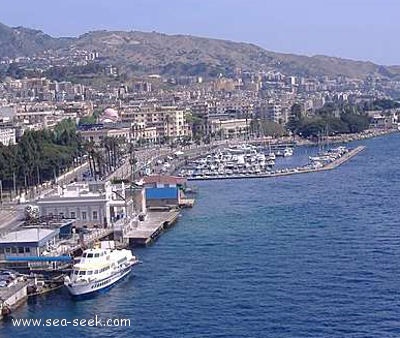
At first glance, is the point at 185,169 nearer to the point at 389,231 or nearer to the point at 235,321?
the point at 389,231

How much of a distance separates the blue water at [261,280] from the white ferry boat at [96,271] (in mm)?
134

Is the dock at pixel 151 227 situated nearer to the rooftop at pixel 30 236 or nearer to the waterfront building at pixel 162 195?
the waterfront building at pixel 162 195

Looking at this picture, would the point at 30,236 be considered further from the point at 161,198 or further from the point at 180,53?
the point at 180,53

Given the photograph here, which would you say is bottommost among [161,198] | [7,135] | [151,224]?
[151,224]

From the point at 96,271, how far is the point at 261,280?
1880mm

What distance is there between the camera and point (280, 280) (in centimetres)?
1100

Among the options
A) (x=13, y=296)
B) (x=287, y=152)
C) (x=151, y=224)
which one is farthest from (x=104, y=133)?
(x=13, y=296)

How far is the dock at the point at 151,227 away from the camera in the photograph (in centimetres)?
1405

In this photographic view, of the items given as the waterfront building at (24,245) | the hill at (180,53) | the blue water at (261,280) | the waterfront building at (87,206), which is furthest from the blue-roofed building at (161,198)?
the hill at (180,53)

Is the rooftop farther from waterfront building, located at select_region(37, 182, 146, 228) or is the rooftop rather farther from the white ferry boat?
waterfront building, located at select_region(37, 182, 146, 228)

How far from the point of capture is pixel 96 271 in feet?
35.9

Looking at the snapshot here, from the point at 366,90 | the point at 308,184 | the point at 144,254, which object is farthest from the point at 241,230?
the point at 366,90

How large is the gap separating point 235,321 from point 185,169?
1631 centimetres

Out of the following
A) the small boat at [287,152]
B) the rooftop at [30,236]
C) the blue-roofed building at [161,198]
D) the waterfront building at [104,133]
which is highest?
the waterfront building at [104,133]
